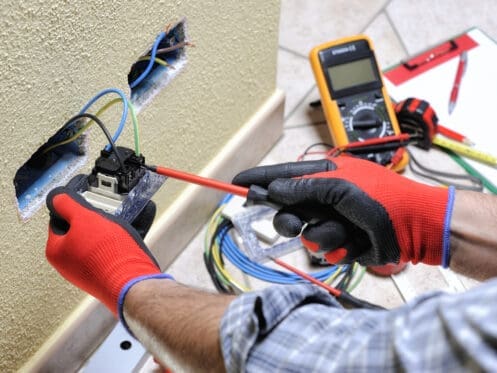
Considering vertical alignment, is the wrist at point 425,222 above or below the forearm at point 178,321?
below

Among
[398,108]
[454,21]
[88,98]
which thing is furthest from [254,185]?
[454,21]

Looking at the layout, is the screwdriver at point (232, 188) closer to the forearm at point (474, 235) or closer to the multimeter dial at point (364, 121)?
the forearm at point (474, 235)

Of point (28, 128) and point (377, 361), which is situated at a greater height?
point (28, 128)

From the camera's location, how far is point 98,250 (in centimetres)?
74

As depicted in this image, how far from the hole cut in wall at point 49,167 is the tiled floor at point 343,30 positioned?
606 millimetres

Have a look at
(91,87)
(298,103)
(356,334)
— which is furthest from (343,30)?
(356,334)

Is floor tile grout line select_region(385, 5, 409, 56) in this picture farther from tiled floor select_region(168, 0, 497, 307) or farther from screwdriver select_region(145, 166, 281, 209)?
screwdriver select_region(145, 166, 281, 209)

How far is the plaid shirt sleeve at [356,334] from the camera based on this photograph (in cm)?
44

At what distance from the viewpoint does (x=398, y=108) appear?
1376mm

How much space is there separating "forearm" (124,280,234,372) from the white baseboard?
33 cm

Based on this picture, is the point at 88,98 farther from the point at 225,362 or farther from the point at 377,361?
the point at 377,361

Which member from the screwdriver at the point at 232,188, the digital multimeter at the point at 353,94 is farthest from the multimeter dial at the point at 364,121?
the screwdriver at the point at 232,188

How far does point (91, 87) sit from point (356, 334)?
1.61 feet

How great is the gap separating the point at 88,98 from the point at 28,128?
A: 10cm
